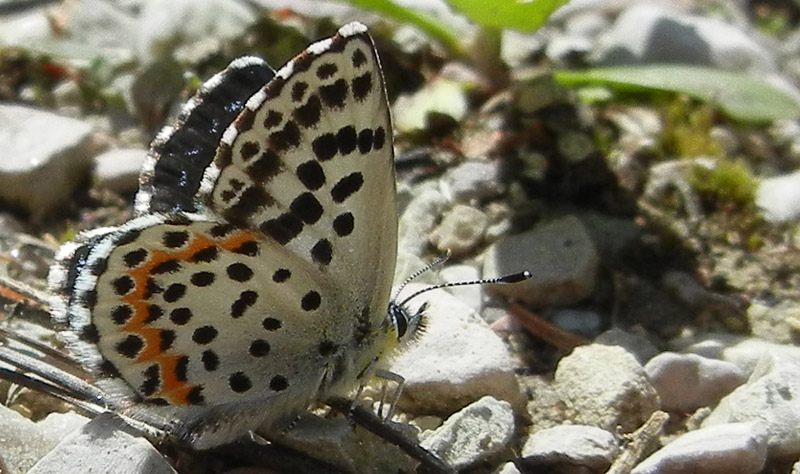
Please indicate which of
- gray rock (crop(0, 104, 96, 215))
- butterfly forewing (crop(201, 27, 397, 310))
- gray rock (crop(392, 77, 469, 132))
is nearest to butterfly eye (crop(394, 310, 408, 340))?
→ butterfly forewing (crop(201, 27, 397, 310))

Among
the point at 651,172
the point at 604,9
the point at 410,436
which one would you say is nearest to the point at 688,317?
the point at 651,172

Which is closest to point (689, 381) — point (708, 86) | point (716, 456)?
point (716, 456)

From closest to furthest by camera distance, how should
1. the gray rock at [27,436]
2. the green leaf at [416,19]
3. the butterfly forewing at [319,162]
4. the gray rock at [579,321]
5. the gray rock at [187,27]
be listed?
the butterfly forewing at [319,162] → the gray rock at [27,436] → the gray rock at [579,321] → the green leaf at [416,19] → the gray rock at [187,27]

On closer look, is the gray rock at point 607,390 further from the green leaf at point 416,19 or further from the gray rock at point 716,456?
the green leaf at point 416,19

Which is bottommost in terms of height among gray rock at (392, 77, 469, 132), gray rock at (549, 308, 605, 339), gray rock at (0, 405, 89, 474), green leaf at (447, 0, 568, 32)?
gray rock at (0, 405, 89, 474)

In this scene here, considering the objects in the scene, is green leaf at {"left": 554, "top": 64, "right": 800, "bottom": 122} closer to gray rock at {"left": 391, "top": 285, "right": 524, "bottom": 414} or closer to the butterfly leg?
gray rock at {"left": 391, "top": 285, "right": 524, "bottom": 414}

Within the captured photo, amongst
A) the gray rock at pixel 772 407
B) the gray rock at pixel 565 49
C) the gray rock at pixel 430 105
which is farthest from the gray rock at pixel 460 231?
the gray rock at pixel 565 49
